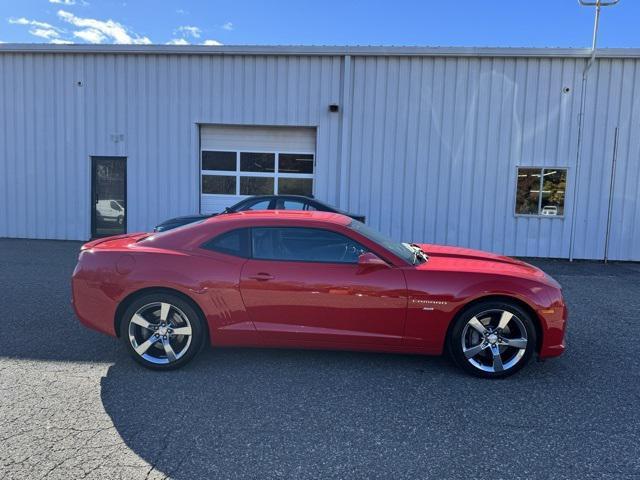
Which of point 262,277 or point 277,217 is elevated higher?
point 277,217

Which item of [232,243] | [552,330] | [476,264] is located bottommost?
[552,330]

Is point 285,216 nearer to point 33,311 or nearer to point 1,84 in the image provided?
point 33,311

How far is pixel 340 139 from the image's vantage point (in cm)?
1138

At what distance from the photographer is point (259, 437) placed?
117 inches

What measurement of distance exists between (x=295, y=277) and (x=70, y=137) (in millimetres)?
10700

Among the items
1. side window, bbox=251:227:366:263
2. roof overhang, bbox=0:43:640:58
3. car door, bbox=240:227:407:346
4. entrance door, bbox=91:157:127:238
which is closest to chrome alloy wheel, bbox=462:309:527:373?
car door, bbox=240:227:407:346

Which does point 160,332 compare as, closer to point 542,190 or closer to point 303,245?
point 303,245

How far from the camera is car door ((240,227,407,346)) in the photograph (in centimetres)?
384

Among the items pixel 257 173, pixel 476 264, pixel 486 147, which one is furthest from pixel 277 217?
pixel 486 147

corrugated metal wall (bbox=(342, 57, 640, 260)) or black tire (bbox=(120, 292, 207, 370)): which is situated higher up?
corrugated metal wall (bbox=(342, 57, 640, 260))

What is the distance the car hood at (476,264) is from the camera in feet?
13.2

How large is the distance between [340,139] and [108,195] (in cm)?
628

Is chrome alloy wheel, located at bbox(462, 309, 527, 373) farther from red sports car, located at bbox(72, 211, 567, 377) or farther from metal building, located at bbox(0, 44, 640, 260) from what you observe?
metal building, located at bbox(0, 44, 640, 260)

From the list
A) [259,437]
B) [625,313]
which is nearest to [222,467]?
[259,437]
